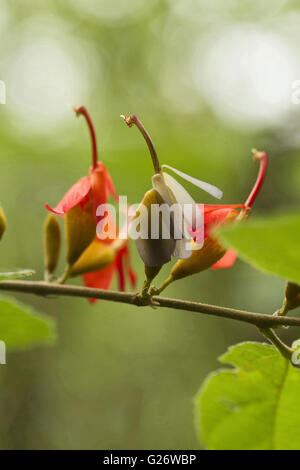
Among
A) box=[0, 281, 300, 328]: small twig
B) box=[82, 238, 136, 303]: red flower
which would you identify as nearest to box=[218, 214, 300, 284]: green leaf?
box=[0, 281, 300, 328]: small twig

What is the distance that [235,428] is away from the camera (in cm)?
62

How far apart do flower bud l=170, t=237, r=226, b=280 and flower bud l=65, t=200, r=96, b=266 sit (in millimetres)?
123

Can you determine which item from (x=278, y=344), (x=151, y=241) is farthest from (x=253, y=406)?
(x=151, y=241)

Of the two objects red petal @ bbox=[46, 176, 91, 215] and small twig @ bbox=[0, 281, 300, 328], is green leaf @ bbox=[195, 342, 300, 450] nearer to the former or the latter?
small twig @ bbox=[0, 281, 300, 328]

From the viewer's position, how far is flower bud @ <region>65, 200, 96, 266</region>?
2.10 feet

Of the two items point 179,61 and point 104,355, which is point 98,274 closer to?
point 179,61

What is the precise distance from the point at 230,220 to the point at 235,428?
247 millimetres

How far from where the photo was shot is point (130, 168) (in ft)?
6.94

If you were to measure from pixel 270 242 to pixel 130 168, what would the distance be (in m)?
1.76

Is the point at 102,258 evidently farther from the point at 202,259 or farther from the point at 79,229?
the point at 202,259

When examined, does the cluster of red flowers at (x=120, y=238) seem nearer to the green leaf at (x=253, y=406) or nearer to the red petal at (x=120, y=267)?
the red petal at (x=120, y=267)

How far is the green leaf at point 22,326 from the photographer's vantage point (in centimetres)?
59

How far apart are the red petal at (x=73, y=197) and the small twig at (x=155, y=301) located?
0.32 feet

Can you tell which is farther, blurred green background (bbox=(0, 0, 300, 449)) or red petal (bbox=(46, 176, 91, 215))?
blurred green background (bbox=(0, 0, 300, 449))
